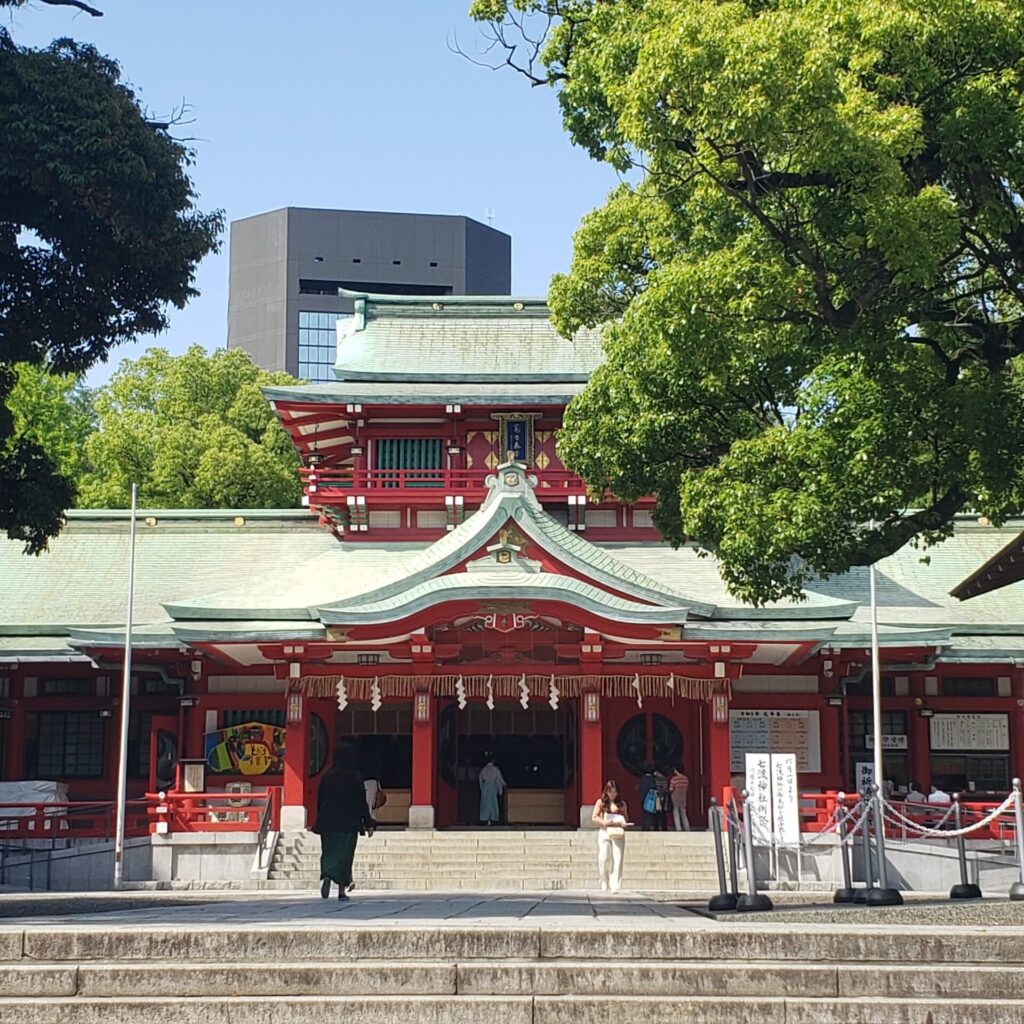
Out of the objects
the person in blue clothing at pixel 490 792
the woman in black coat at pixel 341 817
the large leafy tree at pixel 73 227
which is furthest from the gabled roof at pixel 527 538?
the large leafy tree at pixel 73 227

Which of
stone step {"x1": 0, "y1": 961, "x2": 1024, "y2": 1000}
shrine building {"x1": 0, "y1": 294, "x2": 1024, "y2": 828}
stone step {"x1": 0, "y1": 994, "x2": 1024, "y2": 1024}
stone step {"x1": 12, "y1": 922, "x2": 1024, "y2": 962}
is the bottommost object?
stone step {"x1": 0, "y1": 994, "x2": 1024, "y2": 1024}

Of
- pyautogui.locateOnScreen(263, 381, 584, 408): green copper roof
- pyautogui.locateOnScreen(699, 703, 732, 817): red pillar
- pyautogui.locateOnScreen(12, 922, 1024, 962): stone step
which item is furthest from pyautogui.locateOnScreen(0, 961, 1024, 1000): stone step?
pyautogui.locateOnScreen(263, 381, 584, 408): green copper roof

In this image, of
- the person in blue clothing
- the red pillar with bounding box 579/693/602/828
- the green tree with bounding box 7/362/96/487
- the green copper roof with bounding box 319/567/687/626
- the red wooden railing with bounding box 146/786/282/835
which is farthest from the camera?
the green tree with bounding box 7/362/96/487

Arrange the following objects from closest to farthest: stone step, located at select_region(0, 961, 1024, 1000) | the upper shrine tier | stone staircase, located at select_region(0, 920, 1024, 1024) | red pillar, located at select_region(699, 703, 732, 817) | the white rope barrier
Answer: stone staircase, located at select_region(0, 920, 1024, 1024)
stone step, located at select_region(0, 961, 1024, 1000)
the white rope barrier
red pillar, located at select_region(699, 703, 732, 817)
the upper shrine tier

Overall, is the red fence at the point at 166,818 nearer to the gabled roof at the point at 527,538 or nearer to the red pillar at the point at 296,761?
the red pillar at the point at 296,761

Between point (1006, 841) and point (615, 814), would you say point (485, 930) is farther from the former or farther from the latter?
point (1006, 841)

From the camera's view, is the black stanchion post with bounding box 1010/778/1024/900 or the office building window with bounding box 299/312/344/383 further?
the office building window with bounding box 299/312/344/383

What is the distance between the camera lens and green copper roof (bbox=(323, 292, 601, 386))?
109 ft

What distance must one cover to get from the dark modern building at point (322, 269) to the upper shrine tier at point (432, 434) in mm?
64844

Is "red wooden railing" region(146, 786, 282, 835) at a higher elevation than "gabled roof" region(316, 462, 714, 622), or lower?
lower

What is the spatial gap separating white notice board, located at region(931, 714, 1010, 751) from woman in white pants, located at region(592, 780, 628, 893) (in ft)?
32.0

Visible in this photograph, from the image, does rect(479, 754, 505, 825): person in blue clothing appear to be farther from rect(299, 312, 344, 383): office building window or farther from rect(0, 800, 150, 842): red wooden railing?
rect(299, 312, 344, 383): office building window

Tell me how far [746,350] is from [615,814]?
8744mm

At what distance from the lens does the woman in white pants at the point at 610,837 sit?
21734mm
